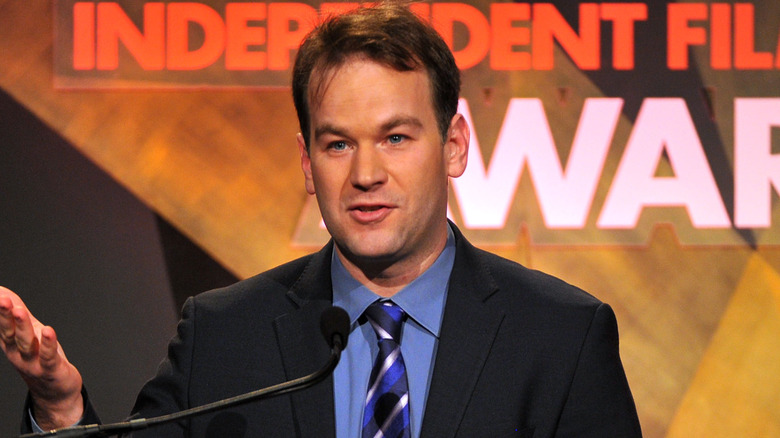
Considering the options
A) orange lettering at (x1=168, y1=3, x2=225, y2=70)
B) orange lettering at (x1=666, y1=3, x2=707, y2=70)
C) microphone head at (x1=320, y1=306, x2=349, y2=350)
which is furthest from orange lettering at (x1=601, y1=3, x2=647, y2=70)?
microphone head at (x1=320, y1=306, x2=349, y2=350)

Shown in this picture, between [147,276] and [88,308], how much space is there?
31cm

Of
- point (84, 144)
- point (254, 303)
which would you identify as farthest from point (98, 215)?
point (254, 303)

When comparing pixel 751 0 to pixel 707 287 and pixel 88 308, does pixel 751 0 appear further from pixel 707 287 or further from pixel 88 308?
pixel 88 308

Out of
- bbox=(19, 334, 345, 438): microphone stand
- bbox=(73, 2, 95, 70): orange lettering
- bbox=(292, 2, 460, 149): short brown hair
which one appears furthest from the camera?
bbox=(73, 2, 95, 70): orange lettering

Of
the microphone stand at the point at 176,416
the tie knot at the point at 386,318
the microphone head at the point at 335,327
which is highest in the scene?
the microphone head at the point at 335,327

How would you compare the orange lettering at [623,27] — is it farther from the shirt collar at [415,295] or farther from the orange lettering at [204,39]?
the shirt collar at [415,295]

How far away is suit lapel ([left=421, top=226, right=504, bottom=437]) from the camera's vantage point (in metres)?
1.89

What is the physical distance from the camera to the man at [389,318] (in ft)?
6.28

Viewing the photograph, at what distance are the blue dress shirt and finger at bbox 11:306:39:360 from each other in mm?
615

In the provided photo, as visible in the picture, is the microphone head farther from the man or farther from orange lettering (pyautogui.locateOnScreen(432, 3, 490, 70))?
orange lettering (pyautogui.locateOnScreen(432, 3, 490, 70))

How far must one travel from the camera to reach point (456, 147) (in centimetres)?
218

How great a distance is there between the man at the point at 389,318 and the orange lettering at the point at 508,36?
2.24 m

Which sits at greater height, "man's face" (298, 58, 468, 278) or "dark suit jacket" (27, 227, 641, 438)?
"man's face" (298, 58, 468, 278)

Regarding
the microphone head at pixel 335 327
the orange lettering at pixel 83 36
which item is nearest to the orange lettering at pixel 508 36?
the orange lettering at pixel 83 36
